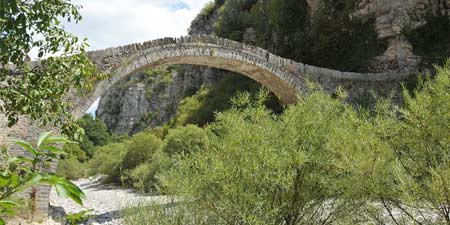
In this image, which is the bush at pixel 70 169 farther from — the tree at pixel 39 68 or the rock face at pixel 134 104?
the tree at pixel 39 68

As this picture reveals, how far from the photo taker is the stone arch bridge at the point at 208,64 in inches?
397

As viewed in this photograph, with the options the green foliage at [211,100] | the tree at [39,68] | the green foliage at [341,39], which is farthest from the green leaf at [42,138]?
the green foliage at [211,100]

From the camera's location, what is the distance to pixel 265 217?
394 centimetres

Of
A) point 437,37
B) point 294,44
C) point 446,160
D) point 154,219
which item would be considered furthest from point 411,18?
point 154,219

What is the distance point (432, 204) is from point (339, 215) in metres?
0.91

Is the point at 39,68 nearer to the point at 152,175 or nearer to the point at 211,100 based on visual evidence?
the point at 152,175

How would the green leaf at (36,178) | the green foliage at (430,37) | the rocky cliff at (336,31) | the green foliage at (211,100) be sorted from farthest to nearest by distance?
the green foliage at (211,100), the rocky cliff at (336,31), the green foliage at (430,37), the green leaf at (36,178)

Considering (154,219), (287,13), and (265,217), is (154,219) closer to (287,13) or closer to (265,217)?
(265,217)

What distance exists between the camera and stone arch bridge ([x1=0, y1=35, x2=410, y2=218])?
10.1 m

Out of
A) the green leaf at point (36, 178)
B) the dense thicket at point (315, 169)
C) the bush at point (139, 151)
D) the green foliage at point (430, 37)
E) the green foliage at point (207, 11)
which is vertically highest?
the green foliage at point (207, 11)

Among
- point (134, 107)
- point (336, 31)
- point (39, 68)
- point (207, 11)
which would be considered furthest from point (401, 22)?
point (134, 107)

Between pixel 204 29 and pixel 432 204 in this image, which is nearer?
pixel 432 204

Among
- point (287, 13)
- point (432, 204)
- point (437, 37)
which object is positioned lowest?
point (432, 204)

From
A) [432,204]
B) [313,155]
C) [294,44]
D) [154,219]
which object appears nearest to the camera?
[432,204]
